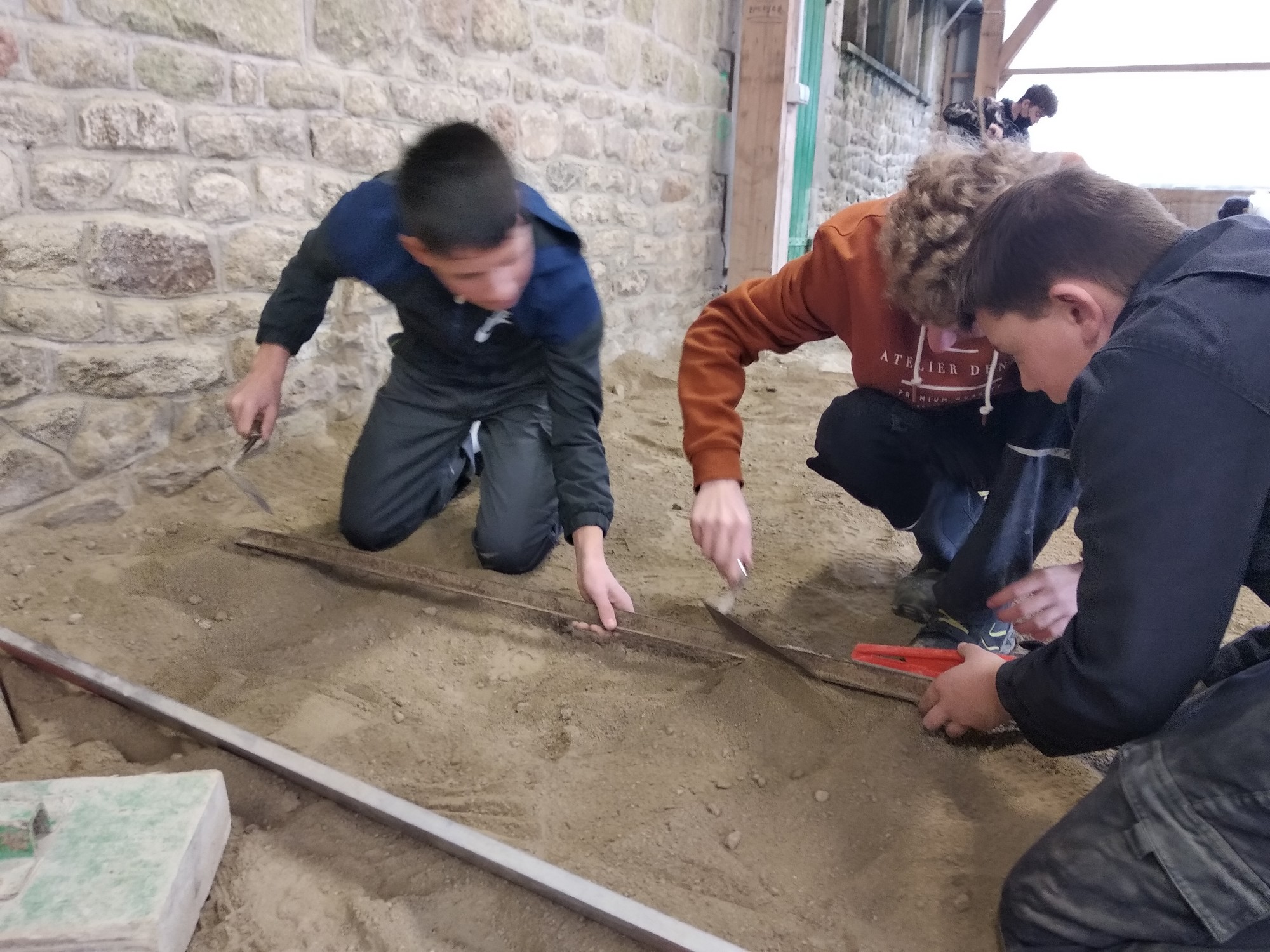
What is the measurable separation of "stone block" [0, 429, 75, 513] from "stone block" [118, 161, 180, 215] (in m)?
0.57

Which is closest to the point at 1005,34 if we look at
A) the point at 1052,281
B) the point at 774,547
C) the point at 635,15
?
the point at 635,15

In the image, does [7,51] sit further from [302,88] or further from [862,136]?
[862,136]

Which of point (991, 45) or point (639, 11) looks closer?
point (639, 11)

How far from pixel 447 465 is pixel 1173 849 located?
5.85 ft

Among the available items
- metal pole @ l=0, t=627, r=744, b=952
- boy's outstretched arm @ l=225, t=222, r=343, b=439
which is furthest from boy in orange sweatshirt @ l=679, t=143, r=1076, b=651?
boy's outstretched arm @ l=225, t=222, r=343, b=439

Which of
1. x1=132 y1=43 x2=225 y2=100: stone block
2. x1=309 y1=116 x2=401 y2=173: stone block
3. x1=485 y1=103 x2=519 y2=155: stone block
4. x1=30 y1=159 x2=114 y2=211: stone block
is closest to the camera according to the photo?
x1=30 y1=159 x2=114 y2=211: stone block

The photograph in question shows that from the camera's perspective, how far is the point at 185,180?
2.08 m

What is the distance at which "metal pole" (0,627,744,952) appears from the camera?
101cm

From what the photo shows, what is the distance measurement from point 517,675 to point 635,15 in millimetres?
2812

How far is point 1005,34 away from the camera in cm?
884

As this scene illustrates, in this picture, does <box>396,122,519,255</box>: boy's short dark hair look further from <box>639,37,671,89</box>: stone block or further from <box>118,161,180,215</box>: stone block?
<box>639,37,671,89</box>: stone block

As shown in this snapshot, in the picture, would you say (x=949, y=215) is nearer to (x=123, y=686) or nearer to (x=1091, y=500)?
(x=1091, y=500)

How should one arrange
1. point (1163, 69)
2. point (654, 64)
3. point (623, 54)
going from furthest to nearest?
point (1163, 69) → point (654, 64) → point (623, 54)

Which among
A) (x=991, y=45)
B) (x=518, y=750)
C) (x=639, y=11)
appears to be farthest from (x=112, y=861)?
(x=991, y=45)
